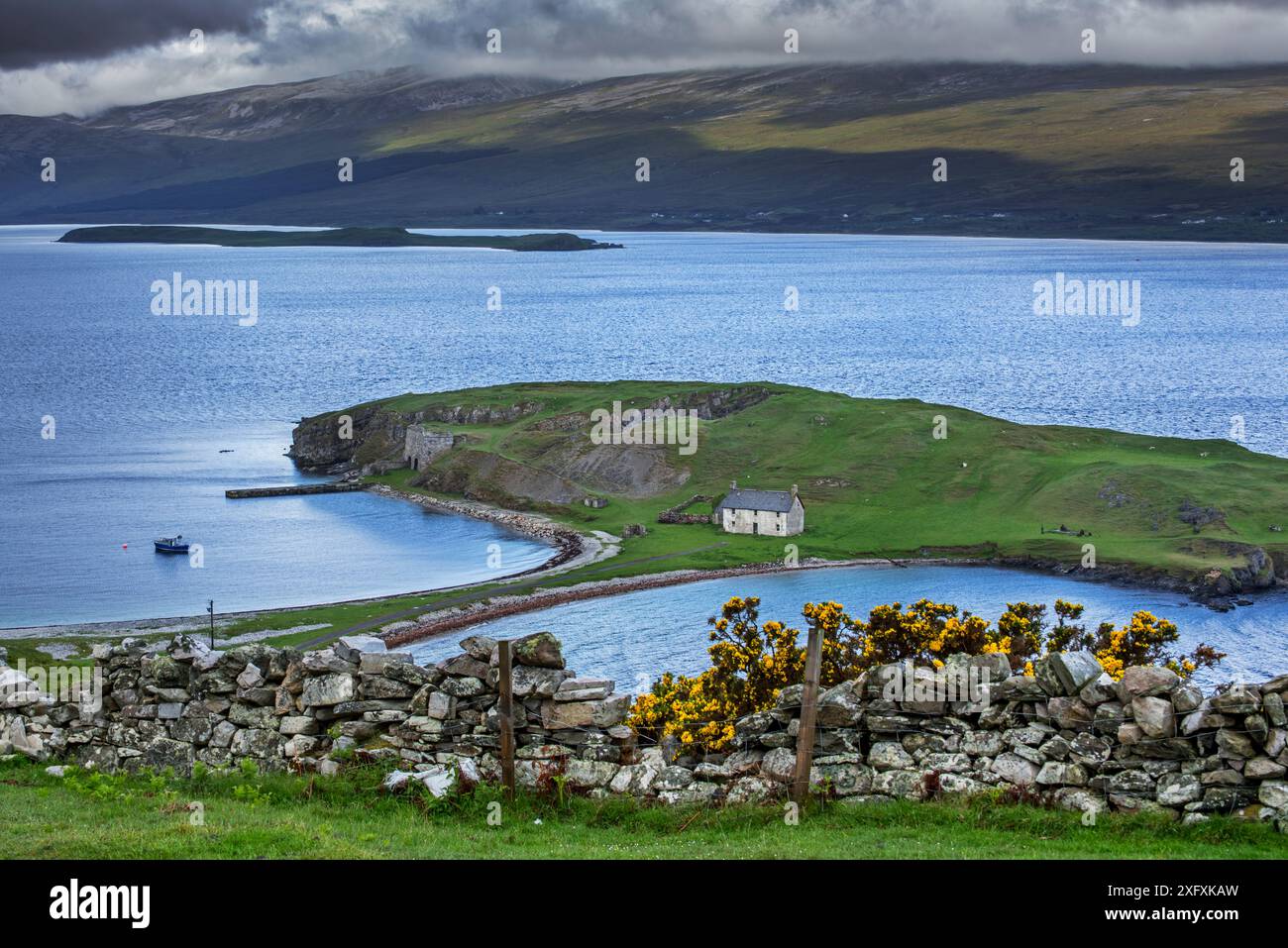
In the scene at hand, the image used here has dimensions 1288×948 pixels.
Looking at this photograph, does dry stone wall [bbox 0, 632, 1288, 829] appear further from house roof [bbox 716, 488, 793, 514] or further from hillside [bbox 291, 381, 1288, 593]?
house roof [bbox 716, 488, 793, 514]

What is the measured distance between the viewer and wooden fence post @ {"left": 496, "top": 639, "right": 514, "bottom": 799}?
18031 mm

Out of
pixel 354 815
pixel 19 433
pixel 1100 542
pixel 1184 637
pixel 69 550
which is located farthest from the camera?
pixel 19 433

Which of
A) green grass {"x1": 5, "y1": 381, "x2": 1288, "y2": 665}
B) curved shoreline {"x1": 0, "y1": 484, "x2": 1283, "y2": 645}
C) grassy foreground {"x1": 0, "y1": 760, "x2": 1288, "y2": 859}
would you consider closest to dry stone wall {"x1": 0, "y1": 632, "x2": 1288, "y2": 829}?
grassy foreground {"x1": 0, "y1": 760, "x2": 1288, "y2": 859}

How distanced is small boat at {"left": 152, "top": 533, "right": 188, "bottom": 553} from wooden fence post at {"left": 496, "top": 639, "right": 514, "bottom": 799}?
103 meters

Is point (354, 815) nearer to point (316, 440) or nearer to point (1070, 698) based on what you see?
point (1070, 698)

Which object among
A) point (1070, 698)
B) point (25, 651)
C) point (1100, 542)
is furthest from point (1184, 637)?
point (1070, 698)

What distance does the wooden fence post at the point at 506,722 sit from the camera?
710 inches

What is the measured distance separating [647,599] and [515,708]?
253ft

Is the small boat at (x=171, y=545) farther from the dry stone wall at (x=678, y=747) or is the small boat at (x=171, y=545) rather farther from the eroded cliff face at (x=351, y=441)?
the dry stone wall at (x=678, y=747)

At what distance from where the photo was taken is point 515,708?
18.9m

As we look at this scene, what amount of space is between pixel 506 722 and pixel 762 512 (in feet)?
313

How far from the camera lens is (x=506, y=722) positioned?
18.1 meters

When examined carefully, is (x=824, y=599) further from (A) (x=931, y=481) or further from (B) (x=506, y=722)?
(B) (x=506, y=722)

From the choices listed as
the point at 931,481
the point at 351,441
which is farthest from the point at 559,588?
the point at 351,441
